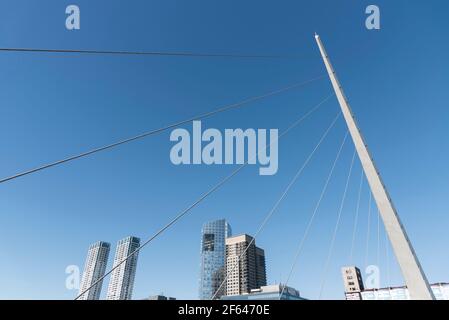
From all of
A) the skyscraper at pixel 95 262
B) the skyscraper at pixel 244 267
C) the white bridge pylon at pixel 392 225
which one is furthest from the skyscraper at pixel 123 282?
the white bridge pylon at pixel 392 225

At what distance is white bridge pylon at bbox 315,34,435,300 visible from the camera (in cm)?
500

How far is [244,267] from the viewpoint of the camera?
128 metres

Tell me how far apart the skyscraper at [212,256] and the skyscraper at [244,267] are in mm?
8246

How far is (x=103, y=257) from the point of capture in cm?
15300

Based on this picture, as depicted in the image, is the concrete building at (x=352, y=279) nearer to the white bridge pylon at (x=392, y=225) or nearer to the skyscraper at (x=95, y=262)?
the white bridge pylon at (x=392, y=225)

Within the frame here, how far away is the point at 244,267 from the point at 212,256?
32.2 metres

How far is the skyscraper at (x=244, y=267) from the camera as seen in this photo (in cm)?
12250

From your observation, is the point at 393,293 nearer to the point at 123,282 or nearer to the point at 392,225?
the point at 392,225

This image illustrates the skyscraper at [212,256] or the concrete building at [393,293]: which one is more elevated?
the skyscraper at [212,256]

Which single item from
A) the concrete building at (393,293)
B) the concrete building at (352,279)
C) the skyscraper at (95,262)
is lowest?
the concrete building at (393,293)
